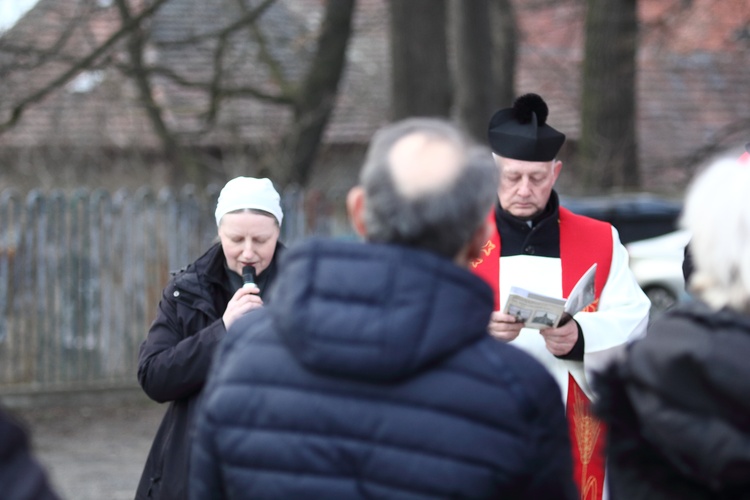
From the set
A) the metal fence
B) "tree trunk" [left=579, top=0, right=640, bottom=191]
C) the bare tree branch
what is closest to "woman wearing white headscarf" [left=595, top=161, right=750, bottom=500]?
the bare tree branch

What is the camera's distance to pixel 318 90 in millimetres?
13859

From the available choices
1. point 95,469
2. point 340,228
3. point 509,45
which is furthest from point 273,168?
point 509,45

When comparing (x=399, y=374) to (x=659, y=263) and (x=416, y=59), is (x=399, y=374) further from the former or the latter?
(x=659, y=263)

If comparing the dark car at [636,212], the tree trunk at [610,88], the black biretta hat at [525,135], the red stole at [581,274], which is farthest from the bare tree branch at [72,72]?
the red stole at [581,274]

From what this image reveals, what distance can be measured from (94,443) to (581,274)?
6451mm

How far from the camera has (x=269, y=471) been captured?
7.60ft

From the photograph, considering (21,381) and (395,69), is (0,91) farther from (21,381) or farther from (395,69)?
(395,69)

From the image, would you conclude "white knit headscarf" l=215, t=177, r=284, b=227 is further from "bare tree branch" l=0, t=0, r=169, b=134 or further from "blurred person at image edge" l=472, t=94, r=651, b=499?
"bare tree branch" l=0, t=0, r=169, b=134

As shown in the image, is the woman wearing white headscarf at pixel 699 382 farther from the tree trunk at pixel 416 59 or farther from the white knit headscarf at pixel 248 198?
the tree trunk at pixel 416 59

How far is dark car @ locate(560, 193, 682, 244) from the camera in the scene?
1382 centimetres

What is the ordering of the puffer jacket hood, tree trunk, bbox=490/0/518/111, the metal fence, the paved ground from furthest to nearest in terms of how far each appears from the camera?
tree trunk, bbox=490/0/518/111, the metal fence, the paved ground, the puffer jacket hood

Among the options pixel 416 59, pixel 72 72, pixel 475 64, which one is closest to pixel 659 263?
pixel 475 64

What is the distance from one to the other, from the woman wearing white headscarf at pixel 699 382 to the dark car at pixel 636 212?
11.2 metres

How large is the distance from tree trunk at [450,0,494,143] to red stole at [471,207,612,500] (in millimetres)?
11296
